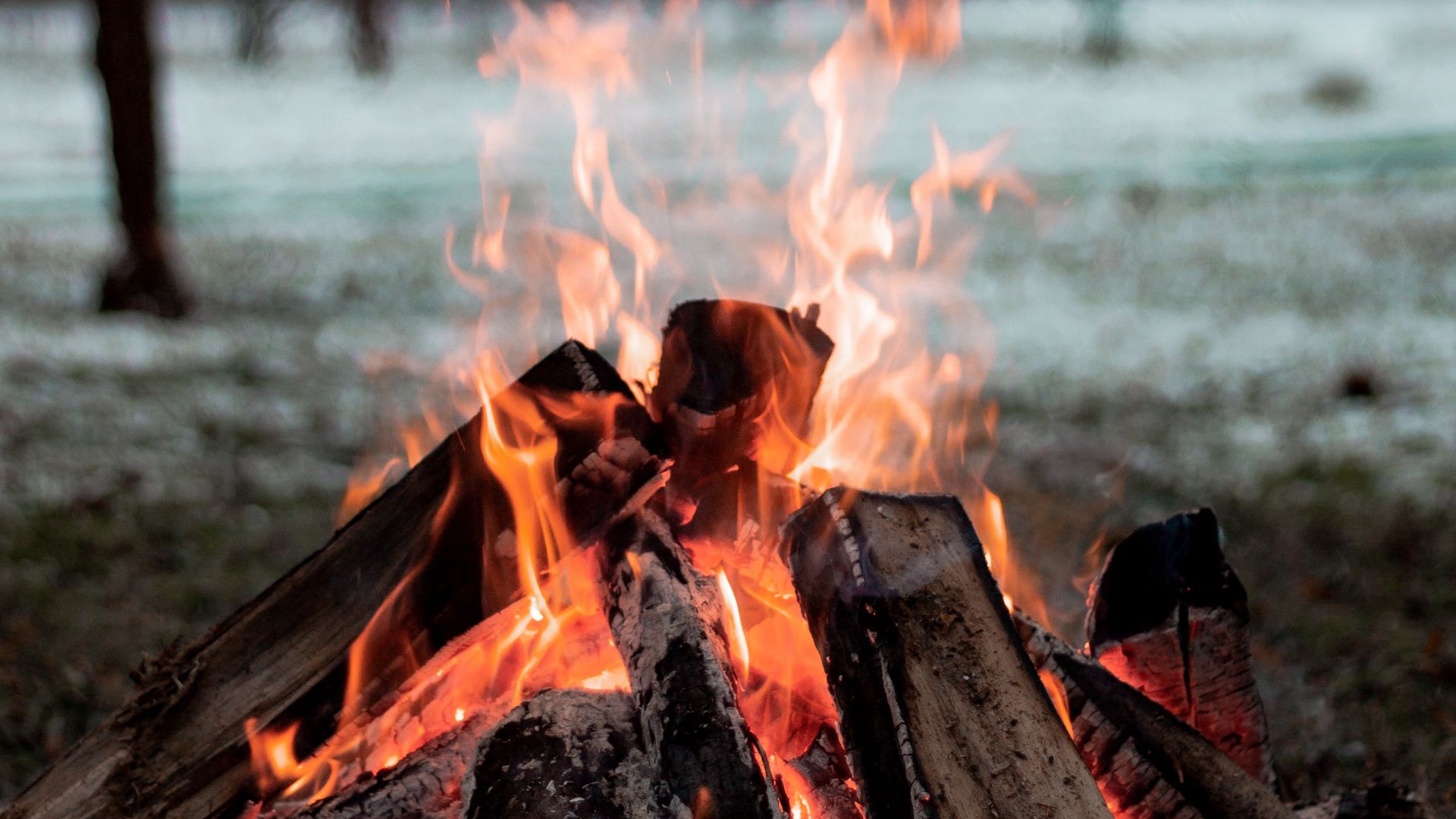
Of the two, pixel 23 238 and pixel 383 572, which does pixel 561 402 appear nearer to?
pixel 383 572

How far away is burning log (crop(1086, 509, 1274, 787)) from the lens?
219cm

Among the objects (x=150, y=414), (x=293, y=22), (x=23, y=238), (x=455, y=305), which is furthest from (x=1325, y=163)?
(x=293, y=22)

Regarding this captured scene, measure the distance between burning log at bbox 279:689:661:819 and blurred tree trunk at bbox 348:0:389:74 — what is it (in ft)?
77.1

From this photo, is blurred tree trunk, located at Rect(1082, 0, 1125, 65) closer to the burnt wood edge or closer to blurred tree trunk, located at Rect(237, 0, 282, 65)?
blurred tree trunk, located at Rect(237, 0, 282, 65)

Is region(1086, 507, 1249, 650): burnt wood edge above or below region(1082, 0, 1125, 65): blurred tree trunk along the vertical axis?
below

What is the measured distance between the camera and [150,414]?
6.02 m

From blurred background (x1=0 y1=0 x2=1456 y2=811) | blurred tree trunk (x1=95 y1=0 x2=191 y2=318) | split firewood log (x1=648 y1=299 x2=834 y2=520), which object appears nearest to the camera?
split firewood log (x1=648 y1=299 x2=834 y2=520)

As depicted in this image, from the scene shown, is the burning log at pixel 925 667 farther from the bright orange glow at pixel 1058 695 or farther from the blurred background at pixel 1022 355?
the blurred background at pixel 1022 355

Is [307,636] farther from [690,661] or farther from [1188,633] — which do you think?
[1188,633]

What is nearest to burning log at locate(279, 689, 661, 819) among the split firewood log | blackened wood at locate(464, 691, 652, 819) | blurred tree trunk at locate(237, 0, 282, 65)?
blackened wood at locate(464, 691, 652, 819)

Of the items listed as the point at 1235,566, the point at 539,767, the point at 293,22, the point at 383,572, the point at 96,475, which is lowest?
the point at 1235,566

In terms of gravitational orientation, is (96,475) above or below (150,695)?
below

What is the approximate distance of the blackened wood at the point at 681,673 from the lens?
1.65 meters

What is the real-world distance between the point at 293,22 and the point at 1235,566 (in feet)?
85.6
